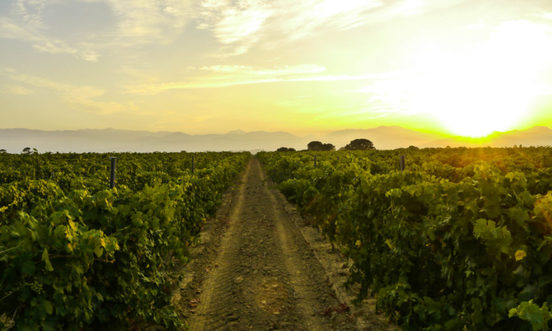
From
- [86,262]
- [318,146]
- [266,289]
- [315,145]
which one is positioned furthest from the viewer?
[315,145]

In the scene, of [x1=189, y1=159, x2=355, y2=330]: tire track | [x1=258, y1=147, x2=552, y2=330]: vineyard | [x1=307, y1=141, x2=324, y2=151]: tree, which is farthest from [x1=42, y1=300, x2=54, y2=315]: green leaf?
[x1=307, y1=141, x2=324, y2=151]: tree

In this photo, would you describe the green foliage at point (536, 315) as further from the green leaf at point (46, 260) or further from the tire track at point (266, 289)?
the green leaf at point (46, 260)

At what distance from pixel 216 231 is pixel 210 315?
6.68 m

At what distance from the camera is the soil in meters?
6.36

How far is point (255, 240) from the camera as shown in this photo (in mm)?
11781

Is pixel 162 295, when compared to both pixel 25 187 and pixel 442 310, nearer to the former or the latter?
pixel 442 310

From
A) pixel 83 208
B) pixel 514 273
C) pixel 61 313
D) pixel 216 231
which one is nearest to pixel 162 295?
pixel 83 208

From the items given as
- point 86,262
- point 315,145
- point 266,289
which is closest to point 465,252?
point 86,262

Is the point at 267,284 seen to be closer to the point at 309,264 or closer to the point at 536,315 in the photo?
the point at 309,264

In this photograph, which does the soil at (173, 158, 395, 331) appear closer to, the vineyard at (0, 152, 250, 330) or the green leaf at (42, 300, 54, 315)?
the vineyard at (0, 152, 250, 330)

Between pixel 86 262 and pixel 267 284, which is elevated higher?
pixel 86 262

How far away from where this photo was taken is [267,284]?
7.96 metres

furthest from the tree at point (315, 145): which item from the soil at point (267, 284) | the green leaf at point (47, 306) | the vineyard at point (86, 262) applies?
the green leaf at point (47, 306)

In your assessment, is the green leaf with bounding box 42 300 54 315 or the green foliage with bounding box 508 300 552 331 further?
the green leaf with bounding box 42 300 54 315
